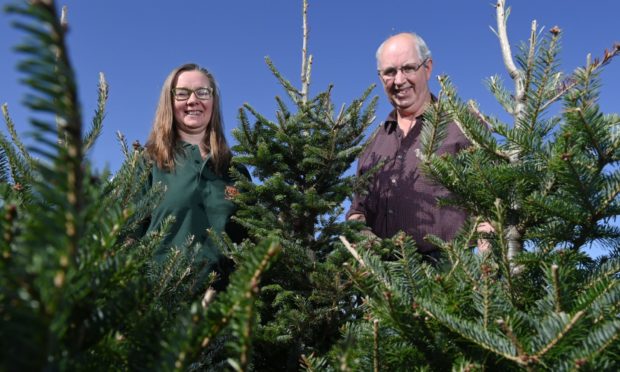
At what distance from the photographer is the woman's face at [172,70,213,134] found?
4.55m

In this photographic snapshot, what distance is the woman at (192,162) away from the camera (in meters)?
4.11

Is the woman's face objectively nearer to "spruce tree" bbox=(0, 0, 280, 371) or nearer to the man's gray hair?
the man's gray hair

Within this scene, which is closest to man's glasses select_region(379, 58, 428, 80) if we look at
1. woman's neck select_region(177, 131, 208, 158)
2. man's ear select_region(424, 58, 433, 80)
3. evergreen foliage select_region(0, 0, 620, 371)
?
man's ear select_region(424, 58, 433, 80)

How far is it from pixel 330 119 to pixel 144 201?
1836mm

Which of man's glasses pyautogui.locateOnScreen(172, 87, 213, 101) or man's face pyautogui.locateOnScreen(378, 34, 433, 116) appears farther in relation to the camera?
man's glasses pyautogui.locateOnScreen(172, 87, 213, 101)

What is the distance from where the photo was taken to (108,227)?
86cm

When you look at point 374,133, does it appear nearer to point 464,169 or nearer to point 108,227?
point 464,169

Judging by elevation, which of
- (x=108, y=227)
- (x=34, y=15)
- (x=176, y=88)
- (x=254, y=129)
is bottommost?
(x=108, y=227)

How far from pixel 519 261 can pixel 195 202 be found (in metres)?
2.97

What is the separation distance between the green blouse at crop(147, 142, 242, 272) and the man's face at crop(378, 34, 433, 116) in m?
1.67

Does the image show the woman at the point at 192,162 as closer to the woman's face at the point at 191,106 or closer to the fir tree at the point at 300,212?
the woman's face at the point at 191,106

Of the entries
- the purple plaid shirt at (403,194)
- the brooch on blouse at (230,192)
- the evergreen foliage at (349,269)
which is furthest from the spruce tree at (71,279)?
the purple plaid shirt at (403,194)

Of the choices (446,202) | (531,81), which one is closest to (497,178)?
(446,202)

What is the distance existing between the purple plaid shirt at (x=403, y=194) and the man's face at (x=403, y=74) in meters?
0.20
